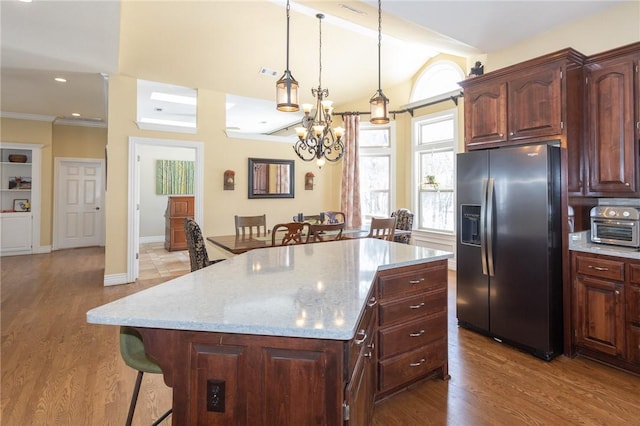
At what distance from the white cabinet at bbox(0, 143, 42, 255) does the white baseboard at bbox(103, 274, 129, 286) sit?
155 inches

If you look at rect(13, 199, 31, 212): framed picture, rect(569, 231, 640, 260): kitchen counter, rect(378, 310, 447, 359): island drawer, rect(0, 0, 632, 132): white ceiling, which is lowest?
rect(378, 310, 447, 359): island drawer

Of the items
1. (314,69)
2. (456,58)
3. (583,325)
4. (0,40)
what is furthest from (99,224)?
(583,325)

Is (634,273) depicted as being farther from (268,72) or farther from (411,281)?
(268,72)

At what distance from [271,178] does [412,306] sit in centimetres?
456

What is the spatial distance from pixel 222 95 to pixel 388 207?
11.8ft

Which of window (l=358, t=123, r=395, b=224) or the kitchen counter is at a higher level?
window (l=358, t=123, r=395, b=224)

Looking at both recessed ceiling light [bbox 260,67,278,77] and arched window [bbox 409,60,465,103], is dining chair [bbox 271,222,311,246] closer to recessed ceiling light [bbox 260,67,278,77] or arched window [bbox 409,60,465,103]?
recessed ceiling light [bbox 260,67,278,77]

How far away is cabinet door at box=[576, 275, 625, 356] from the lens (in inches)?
95.3

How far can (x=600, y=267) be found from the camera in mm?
2510

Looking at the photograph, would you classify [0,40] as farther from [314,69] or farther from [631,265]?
[631,265]

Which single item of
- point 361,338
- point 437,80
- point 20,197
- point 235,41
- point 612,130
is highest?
point 235,41

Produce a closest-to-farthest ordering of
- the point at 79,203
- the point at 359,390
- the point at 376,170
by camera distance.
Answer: the point at 359,390 → the point at 376,170 → the point at 79,203

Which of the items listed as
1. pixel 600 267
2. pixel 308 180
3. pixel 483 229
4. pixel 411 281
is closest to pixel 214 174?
pixel 308 180

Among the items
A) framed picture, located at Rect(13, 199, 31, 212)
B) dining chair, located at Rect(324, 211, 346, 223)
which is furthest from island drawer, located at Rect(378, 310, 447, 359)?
framed picture, located at Rect(13, 199, 31, 212)
